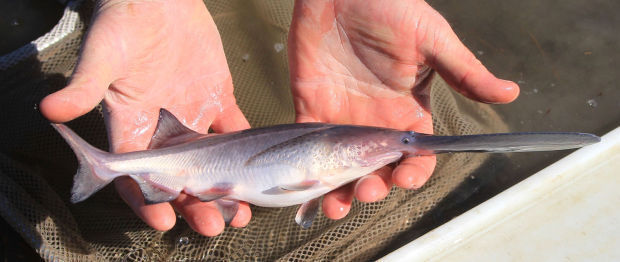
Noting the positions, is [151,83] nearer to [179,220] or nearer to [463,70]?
[179,220]

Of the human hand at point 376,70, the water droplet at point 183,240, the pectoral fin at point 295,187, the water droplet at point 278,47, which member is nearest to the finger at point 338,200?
the human hand at point 376,70

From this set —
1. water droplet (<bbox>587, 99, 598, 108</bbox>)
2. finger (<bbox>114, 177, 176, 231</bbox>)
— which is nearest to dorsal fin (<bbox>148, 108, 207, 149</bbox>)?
finger (<bbox>114, 177, 176, 231</bbox>)

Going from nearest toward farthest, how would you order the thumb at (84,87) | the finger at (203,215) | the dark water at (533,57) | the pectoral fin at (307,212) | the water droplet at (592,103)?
1. the thumb at (84,87)
2. the finger at (203,215)
3. the pectoral fin at (307,212)
4. the dark water at (533,57)
5. the water droplet at (592,103)

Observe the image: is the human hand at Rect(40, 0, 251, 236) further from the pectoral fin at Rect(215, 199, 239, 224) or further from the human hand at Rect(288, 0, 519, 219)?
the human hand at Rect(288, 0, 519, 219)

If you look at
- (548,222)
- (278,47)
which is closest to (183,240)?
(278,47)

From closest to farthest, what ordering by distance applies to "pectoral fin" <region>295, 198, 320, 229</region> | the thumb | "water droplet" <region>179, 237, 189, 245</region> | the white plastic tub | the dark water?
1. the thumb
2. "pectoral fin" <region>295, 198, 320, 229</region>
3. the white plastic tub
4. "water droplet" <region>179, 237, 189, 245</region>
5. the dark water

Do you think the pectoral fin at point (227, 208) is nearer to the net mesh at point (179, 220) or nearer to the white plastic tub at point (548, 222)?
the net mesh at point (179, 220)
